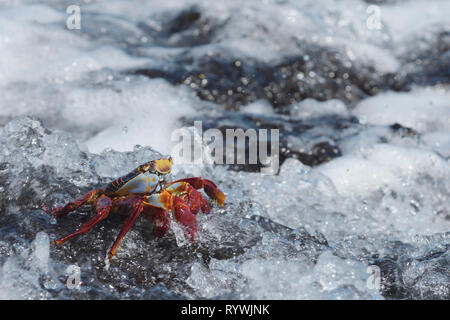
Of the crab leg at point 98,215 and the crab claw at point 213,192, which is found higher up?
the crab claw at point 213,192

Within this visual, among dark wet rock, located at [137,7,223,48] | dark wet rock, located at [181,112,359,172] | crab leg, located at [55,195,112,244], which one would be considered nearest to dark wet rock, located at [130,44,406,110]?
dark wet rock, located at [181,112,359,172]

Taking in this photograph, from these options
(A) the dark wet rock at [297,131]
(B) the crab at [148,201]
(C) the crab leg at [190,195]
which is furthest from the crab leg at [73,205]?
(A) the dark wet rock at [297,131]

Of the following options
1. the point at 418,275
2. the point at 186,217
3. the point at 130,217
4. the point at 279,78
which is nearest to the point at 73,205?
the point at 130,217

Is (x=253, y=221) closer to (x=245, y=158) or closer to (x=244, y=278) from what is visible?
(x=244, y=278)

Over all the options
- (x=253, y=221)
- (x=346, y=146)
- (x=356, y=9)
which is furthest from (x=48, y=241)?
(x=356, y=9)

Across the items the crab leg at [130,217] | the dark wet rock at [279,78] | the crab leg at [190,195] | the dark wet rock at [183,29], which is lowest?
the crab leg at [130,217]

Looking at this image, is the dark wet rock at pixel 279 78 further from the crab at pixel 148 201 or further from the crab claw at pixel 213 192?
the crab at pixel 148 201

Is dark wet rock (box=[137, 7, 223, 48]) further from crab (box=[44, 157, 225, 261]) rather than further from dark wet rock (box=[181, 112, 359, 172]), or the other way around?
crab (box=[44, 157, 225, 261])
